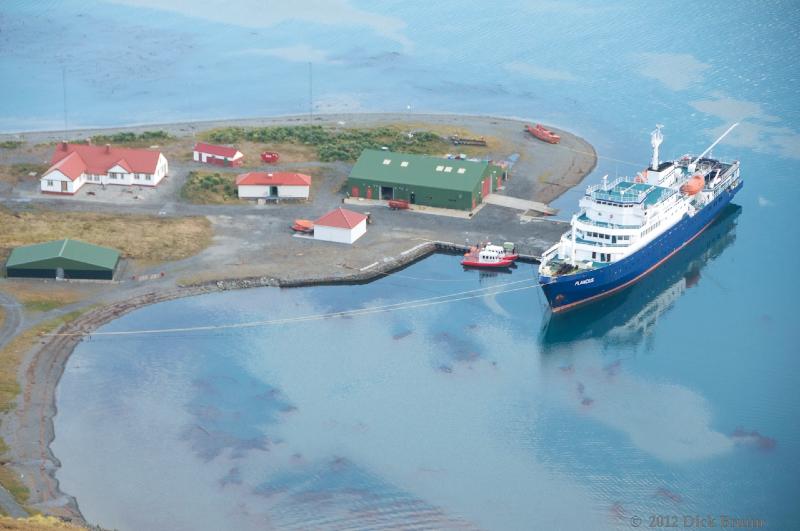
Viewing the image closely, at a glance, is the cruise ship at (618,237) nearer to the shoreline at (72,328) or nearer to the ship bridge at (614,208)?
the ship bridge at (614,208)

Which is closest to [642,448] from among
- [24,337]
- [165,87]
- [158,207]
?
[24,337]

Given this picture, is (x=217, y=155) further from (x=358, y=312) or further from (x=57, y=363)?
(x=57, y=363)

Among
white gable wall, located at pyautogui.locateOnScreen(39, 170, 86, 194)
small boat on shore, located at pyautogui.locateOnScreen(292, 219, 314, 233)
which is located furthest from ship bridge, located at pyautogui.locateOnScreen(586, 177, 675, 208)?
white gable wall, located at pyautogui.locateOnScreen(39, 170, 86, 194)

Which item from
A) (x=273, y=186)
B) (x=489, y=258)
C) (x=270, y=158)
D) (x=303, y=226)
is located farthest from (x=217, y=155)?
(x=489, y=258)

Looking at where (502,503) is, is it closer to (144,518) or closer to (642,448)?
(642,448)

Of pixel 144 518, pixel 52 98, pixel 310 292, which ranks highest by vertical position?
pixel 52 98

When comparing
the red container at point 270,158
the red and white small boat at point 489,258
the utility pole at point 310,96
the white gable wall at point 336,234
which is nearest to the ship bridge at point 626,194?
the red and white small boat at point 489,258

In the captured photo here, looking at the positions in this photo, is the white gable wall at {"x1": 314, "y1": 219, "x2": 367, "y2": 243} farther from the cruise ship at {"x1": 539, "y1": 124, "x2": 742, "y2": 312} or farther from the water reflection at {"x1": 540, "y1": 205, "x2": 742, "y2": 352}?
the water reflection at {"x1": 540, "y1": 205, "x2": 742, "y2": 352}
